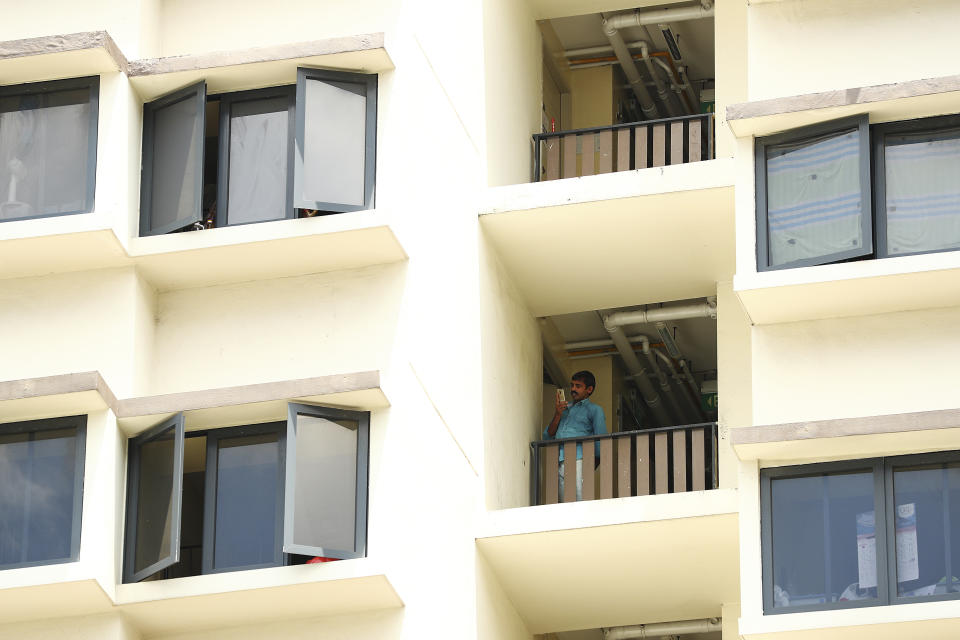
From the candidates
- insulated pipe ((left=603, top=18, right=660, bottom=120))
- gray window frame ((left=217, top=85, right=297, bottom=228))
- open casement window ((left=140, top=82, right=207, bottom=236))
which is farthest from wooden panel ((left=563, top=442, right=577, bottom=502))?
insulated pipe ((left=603, top=18, right=660, bottom=120))

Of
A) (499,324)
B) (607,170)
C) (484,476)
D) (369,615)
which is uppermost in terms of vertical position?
(607,170)

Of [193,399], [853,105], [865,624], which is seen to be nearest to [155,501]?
[193,399]

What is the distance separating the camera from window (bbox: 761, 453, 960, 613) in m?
22.2

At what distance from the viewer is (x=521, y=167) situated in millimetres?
27672

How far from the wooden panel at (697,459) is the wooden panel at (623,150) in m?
3.20

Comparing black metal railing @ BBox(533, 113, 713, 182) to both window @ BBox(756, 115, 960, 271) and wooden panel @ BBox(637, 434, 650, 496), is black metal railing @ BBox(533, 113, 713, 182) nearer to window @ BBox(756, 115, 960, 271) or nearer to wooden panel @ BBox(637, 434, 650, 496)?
wooden panel @ BBox(637, 434, 650, 496)

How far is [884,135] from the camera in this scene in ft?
77.4

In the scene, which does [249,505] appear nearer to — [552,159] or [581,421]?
[581,421]

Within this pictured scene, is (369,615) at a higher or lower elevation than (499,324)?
lower

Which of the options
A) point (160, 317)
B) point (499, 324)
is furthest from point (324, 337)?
point (499, 324)

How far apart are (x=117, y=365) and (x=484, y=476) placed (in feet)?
13.6

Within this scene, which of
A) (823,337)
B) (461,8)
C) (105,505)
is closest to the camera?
(105,505)

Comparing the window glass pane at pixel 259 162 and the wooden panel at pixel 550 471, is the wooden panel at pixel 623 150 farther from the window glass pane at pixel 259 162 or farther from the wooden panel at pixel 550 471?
the window glass pane at pixel 259 162

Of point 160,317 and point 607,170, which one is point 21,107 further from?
point 607,170
